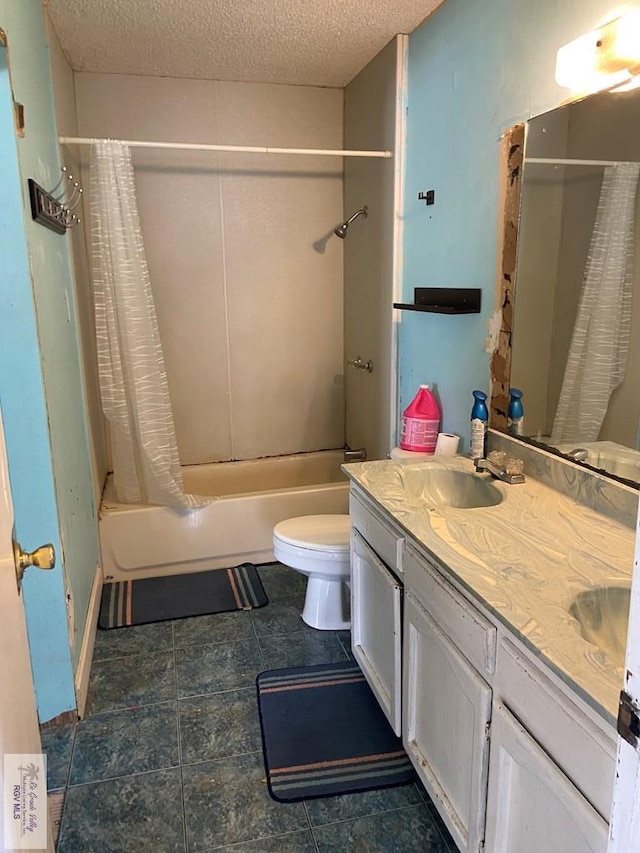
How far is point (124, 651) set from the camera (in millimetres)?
2389

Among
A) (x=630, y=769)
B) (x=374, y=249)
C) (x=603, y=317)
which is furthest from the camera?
(x=374, y=249)

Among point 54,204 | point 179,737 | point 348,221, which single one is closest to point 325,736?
point 179,737

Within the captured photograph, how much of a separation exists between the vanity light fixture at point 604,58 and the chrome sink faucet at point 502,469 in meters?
1.02

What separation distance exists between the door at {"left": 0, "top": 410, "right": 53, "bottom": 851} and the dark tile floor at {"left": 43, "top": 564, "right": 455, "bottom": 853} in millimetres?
580

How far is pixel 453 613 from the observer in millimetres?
1347

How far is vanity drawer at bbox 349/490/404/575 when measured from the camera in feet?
5.45

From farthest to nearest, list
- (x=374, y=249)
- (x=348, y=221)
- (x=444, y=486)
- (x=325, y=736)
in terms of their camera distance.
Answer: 1. (x=348, y=221)
2. (x=374, y=249)
3. (x=444, y=486)
4. (x=325, y=736)

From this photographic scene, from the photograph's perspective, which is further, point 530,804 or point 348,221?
point 348,221

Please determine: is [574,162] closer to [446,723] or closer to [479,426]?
[479,426]

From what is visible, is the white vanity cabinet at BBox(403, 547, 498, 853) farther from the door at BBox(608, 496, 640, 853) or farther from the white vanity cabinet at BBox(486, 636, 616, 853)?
the door at BBox(608, 496, 640, 853)

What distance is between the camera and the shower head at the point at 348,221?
3055mm

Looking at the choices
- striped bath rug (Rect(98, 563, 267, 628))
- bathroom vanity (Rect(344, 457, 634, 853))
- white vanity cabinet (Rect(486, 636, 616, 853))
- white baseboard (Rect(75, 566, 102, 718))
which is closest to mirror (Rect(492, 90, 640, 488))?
bathroom vanity (Rect(344, 457, 634, 853))

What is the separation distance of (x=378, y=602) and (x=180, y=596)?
4.16ft

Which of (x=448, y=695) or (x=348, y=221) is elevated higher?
(x=348, y=221)
